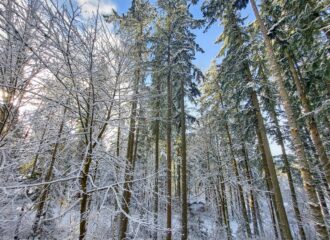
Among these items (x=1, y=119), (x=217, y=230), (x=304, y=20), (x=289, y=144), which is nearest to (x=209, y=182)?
(x=217, y=230)

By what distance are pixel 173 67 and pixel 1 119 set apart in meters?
8.69

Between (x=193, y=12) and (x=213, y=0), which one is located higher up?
(x=193, y=12)

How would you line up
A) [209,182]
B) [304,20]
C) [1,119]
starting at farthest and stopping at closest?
[209,182] → [304,20] → [1,119]

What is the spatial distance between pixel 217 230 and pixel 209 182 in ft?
9.94

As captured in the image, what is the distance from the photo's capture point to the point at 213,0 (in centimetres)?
928

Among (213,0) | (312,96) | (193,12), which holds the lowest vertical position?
(312,96)

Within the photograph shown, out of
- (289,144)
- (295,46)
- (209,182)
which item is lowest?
(209,182)

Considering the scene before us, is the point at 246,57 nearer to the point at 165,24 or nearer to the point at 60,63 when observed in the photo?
the point at 165,24

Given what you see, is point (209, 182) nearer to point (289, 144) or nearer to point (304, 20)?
point (289, 144)

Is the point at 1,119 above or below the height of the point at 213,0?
below

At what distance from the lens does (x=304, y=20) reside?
8.22 metres

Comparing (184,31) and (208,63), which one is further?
(208,63)

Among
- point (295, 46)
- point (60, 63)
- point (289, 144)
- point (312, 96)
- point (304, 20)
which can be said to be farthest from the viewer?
point (289, 144)

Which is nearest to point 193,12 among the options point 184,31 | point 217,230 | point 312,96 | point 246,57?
point 184,31
